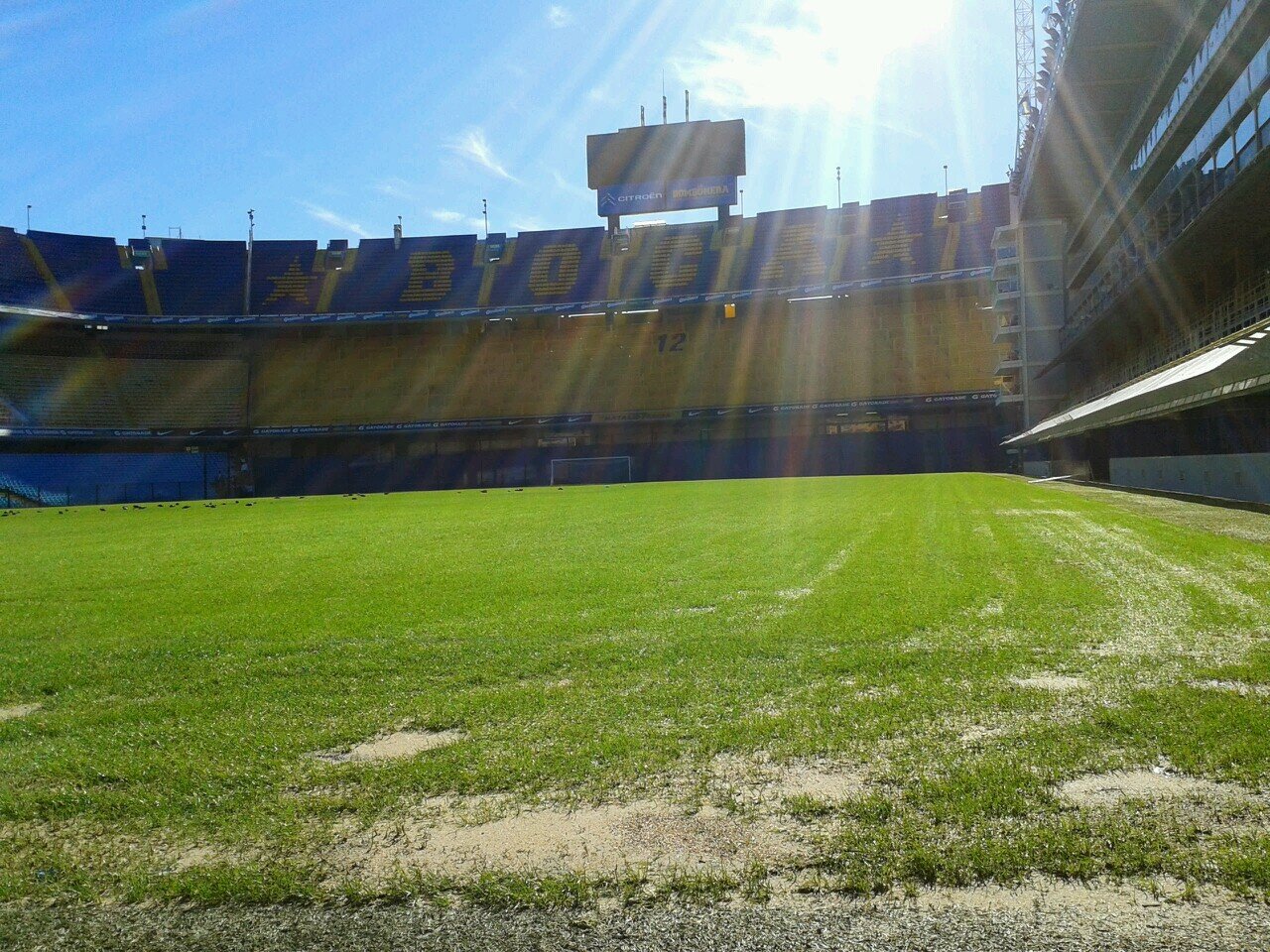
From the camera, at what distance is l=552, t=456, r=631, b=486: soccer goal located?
53781 mm

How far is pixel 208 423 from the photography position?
5291cm

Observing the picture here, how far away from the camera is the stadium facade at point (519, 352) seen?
5134 cm

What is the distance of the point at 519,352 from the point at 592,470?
879 cm

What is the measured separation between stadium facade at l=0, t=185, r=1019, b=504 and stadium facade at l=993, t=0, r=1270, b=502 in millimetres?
8281

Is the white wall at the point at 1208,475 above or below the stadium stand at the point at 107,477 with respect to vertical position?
below

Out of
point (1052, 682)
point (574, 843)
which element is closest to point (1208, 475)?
point (1052, 682)

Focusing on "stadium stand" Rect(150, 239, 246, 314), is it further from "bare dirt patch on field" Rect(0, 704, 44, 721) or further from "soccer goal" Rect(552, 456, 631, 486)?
"bare dirt patch on field" Rect(0, 704, 44, 721)

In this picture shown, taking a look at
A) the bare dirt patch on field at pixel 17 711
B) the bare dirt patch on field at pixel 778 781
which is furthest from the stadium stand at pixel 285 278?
the bare dirt patch on field at pixel 778 781

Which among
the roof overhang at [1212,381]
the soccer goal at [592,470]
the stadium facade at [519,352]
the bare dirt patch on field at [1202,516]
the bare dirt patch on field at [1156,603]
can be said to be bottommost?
the bare dirt patch on field at [1156,603]

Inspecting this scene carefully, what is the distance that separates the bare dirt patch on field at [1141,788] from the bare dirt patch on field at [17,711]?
475 cm

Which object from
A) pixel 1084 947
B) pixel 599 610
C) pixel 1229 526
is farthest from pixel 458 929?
pixel 1229 526

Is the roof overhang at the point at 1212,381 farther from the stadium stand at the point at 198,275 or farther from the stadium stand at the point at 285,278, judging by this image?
the stadium stand at the point at 198,275

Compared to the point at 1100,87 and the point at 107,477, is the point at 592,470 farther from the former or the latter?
the point at 1100,87

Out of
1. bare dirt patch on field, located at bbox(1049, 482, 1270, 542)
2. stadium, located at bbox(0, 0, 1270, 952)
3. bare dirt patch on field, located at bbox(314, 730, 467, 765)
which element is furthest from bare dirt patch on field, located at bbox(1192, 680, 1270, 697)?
bare dirt patch on field, located at bbox(1049, 482, 1270, 542)
